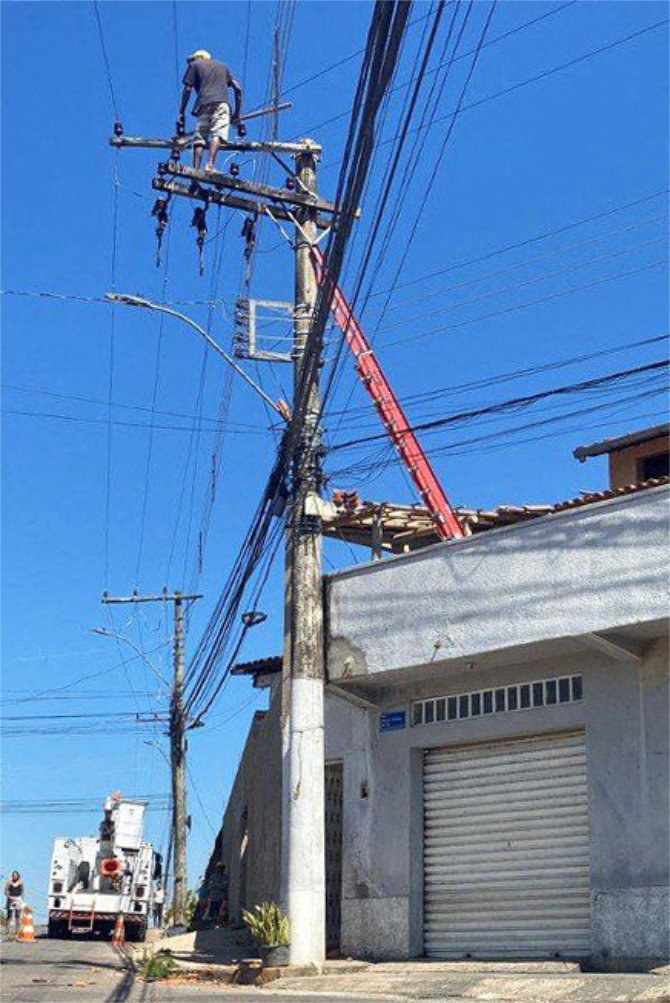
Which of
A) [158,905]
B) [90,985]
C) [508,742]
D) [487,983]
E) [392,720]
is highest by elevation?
[392,720]

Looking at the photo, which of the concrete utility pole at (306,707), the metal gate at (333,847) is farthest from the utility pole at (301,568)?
the metal gate at (333,847)

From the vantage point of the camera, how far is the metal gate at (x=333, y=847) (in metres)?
21.5

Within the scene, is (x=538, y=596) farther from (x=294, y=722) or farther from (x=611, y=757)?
(x=294, y=722)

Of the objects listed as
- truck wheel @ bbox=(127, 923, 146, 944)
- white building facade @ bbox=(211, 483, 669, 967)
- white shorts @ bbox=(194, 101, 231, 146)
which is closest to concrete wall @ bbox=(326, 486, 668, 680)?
white building facade @ bbox=(211, 483, 669, 967)

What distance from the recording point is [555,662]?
59.2 ft

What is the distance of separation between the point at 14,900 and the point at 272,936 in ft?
67.4

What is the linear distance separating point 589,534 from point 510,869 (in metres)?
4.49

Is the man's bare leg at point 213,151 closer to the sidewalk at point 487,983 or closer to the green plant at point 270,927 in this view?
the green plant at point 270,927

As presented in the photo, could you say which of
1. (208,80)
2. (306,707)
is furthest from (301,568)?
(208,80)

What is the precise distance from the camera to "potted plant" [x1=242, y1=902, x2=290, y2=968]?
59.7 feet

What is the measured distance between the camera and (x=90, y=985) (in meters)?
17.4

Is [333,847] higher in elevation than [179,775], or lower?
lower

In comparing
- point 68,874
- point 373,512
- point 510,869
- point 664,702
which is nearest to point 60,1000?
point 510,869

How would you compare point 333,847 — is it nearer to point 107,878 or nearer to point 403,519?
point 403,519
